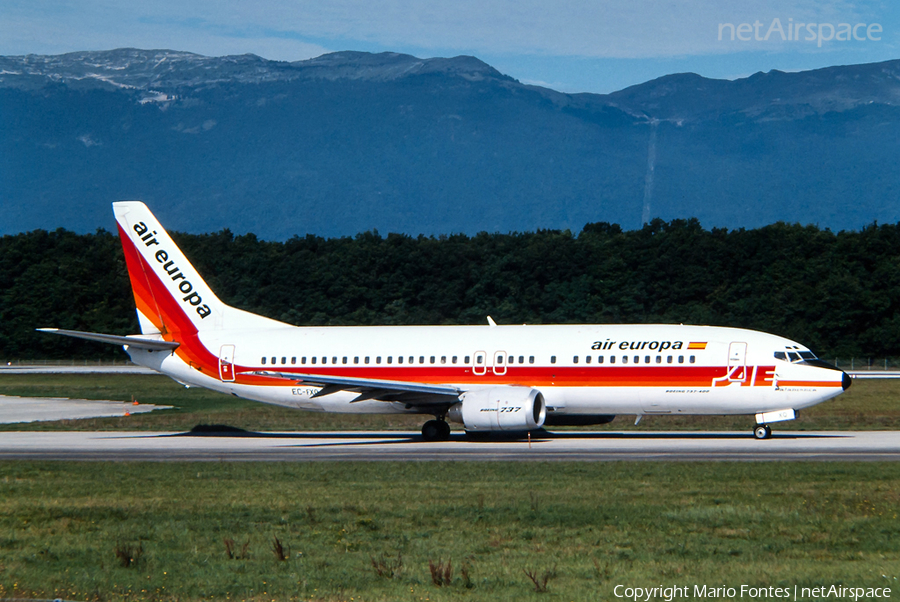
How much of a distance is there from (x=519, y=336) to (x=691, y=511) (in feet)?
67.0

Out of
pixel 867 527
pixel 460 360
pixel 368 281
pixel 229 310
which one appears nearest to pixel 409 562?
pixel 867 527

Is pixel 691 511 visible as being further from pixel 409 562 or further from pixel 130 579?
pixel 130 579

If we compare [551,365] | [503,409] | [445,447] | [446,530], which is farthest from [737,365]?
[446,530]

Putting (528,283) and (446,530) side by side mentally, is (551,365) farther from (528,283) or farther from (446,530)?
(528,283)

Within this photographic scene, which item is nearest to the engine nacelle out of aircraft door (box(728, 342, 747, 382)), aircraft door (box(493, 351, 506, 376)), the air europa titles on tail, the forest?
aircraft door (box(493, 351, 506, 376))

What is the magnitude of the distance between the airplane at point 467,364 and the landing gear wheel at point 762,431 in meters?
0.05

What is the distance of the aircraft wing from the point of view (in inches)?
1468

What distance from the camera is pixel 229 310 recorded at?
44.4 meters

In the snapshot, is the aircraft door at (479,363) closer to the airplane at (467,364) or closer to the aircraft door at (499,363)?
the airplane at (467,364)

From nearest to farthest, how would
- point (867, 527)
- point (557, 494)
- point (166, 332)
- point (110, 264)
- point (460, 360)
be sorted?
point (867, 527), point (557, 494), point (460, 360), point (166, 332), point (110, 264)

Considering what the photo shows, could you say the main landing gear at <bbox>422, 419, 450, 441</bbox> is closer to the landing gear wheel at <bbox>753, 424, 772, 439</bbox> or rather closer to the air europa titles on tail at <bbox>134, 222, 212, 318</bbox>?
the air europa titles on tail at <bbox>134, 222, 212, 318</bbox>

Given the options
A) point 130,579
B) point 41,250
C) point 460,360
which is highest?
point 41,250

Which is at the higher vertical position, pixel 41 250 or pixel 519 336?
pixel 41 250

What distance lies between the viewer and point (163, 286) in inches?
1722
